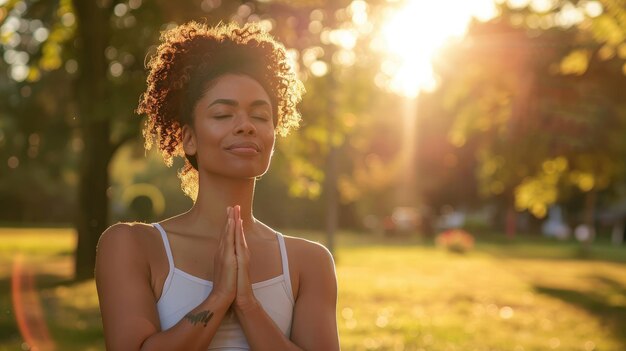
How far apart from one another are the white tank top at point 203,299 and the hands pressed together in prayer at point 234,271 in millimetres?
78

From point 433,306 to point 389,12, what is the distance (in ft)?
21.2

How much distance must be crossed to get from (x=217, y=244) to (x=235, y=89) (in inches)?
20.0

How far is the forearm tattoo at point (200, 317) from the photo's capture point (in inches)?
116

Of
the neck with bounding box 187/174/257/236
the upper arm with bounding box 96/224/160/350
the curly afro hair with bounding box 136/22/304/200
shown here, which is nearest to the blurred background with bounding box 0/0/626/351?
the curly afro hair with bounding box 136/22/304/200

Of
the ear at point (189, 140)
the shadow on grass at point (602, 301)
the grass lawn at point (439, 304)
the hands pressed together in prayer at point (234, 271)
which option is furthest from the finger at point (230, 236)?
the shadow on grass at point (602, 301)

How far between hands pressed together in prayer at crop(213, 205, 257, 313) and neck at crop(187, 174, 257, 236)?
7.8 inches

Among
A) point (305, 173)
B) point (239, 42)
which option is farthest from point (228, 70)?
point (305, 173)

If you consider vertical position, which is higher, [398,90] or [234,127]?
[398,90]

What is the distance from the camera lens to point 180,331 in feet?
9.66

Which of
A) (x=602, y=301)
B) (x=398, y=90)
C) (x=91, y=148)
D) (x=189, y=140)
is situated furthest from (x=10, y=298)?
(x=189, y=140)

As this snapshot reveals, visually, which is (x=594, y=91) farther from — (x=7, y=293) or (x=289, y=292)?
(x=289, y=292)

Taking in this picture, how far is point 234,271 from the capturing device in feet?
9.86

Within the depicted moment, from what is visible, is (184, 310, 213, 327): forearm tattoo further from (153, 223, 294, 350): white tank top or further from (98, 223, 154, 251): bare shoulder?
(98, 223, 154, 251): bare shoulder

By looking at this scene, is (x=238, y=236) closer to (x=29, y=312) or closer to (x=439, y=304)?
(x=29, y=312)
